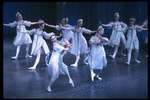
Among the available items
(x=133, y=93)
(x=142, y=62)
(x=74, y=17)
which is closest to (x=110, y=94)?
(x=133, y=93)

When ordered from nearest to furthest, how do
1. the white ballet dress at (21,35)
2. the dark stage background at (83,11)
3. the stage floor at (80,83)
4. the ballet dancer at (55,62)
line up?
the stage floor at (80,83) → the ballet dancer at (55,62) → the white ballet dress at (21,35) → the dark stage background at (83,11)

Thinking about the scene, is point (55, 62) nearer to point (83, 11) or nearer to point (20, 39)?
point (20, 39)

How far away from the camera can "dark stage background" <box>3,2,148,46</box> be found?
1170 centimetres

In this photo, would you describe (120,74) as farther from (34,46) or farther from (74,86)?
(34,46)

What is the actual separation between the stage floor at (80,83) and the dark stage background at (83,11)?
4.90m

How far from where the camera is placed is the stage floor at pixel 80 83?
4.59 meters

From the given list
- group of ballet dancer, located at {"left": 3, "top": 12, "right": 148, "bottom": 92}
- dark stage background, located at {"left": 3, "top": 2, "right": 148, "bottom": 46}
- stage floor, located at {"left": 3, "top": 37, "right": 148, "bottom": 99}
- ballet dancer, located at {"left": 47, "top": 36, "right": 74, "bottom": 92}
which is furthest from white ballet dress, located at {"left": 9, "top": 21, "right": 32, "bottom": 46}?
dark stage background, located at {"left": 3, "top": 2, "right": 148, "bottom": 46}

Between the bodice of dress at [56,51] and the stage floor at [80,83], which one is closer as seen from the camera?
the stage floor at [80,83]

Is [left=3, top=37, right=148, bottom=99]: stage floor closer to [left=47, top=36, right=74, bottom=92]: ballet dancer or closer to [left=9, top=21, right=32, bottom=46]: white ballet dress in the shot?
[left=47, top=36, right=74, bottom=92]: ballet dancer

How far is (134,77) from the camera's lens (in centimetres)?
584

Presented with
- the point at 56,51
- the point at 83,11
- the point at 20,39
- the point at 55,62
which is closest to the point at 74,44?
the point at 20,39

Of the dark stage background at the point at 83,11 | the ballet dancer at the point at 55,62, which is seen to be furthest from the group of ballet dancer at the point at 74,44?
the dark stage background at the point at 83,11

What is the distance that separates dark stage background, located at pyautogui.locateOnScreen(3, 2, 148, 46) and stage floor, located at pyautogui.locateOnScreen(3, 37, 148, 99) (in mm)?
4897

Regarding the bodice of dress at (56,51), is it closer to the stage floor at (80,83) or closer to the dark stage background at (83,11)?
the stage floor at (80,83)
